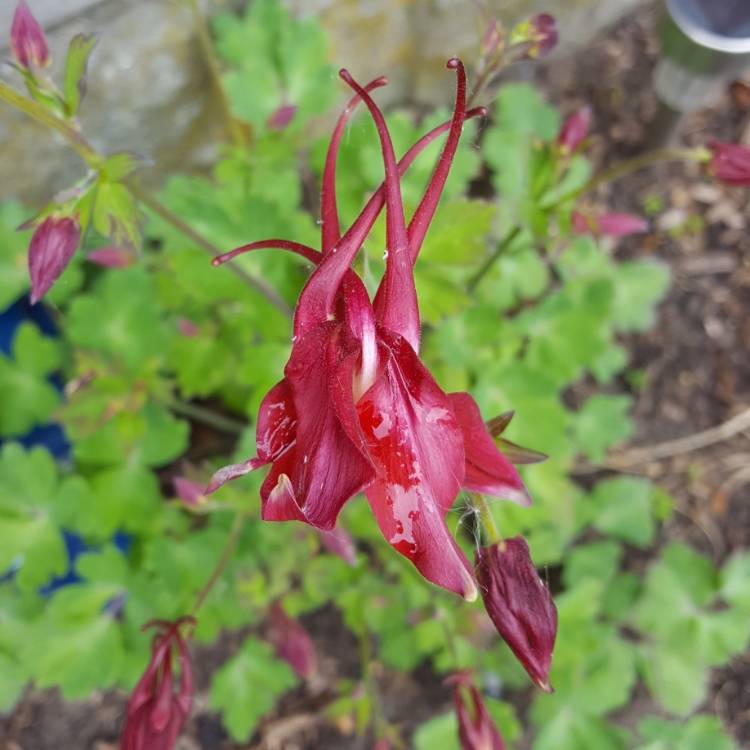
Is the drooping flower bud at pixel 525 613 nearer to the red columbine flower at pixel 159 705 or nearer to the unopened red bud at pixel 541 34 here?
the red columbine flower at pixel 159 705

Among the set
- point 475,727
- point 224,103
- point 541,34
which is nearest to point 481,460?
point 475,727

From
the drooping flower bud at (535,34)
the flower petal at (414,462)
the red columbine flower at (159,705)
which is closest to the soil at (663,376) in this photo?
the red columbine flower at (159,705)

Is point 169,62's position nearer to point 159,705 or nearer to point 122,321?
point 122,321

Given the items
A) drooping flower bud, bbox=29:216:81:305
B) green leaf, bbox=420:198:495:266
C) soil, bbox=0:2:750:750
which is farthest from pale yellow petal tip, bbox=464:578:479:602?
soil, bbox=0:2:750:750

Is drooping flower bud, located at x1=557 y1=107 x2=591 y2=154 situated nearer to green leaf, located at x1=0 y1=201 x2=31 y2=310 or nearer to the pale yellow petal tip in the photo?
the pale yellow petal tip

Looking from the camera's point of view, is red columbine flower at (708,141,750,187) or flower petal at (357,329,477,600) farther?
red columbine flower at (708,141,750,187)

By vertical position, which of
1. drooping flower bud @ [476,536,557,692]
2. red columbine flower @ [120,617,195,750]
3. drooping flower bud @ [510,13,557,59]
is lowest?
red columbine flower @ [120,617,195,750]
